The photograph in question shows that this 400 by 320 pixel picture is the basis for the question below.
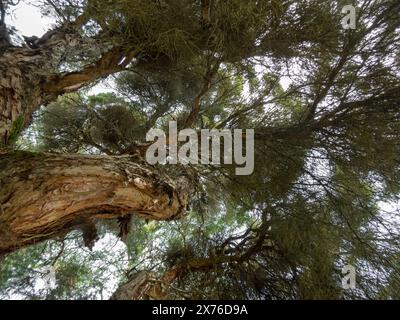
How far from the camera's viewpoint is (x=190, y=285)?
131 inches

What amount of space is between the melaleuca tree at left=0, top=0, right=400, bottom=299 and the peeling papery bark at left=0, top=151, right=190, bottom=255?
0.01m

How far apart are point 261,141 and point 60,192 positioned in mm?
1823

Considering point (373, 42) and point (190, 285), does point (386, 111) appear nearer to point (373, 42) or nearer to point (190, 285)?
point (373, 42)

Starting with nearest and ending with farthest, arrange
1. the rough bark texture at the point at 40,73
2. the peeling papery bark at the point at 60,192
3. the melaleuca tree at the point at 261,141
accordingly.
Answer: the peeling papery bark at the point at 60,192 < the rough bark texture at the point at 40,73 < the melaleuca tree at the point at 261,141

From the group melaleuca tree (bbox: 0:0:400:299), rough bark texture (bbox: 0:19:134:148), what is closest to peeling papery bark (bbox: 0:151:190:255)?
melaleuca tree (bbox: 0:0:400:299)

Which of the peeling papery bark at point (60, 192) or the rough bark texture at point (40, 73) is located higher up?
the rough bark texture at point (40, 73)

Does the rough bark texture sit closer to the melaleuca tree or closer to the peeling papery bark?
the melaleuca tree

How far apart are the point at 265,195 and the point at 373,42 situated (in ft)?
4.82

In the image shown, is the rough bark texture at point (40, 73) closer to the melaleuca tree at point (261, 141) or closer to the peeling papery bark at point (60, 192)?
the melaleuca tree at point (261, 141)

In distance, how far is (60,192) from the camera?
1.77 m

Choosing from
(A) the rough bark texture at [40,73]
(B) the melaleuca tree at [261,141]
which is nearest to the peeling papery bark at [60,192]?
(B) the melaleuca tree at [261,141]

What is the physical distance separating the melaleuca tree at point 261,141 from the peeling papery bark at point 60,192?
0.04 ft

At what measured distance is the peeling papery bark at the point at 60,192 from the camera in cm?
166

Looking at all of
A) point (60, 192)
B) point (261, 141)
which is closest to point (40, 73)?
point (60, 192)
